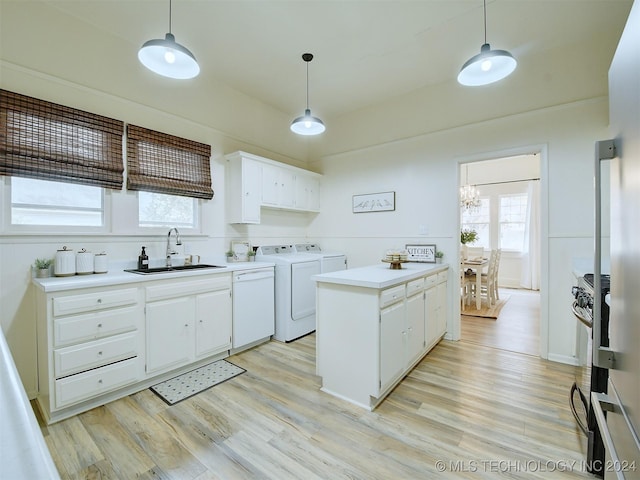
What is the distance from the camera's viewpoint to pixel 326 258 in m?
4.08

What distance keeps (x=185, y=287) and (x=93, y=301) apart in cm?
69

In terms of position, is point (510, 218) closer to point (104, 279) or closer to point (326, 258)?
point (326, 258)

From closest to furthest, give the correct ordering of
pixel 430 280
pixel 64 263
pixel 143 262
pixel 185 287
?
1. pixel 64 263
2. pixel 185 287
3. pixel 143 262
4. pixel 430 280

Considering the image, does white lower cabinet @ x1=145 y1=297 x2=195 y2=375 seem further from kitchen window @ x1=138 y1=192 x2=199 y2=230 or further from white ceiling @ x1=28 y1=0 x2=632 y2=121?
white ceiling @ x1=28 y1=0 x2=632 y2=121

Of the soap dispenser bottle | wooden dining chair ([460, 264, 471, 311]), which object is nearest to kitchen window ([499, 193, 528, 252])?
wooden dining chair ([460, 264, 471, 311])

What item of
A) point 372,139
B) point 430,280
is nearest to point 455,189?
point 430,280

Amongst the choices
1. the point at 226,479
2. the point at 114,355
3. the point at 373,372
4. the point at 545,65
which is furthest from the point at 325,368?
the point at 545,65

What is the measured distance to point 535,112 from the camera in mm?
3121

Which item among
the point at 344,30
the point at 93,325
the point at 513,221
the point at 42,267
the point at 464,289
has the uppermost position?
the point at 344,30

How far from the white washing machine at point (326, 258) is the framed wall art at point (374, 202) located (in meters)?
0.79

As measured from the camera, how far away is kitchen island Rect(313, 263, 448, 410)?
2166 mm

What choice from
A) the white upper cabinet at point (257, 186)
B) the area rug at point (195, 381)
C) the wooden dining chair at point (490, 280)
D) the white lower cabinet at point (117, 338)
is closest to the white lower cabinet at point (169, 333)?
the white lower cabinet at point (117, 338)

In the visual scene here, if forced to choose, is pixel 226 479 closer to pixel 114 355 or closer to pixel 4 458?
pixel 114 355

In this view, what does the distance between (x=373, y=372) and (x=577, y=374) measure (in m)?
2.02
